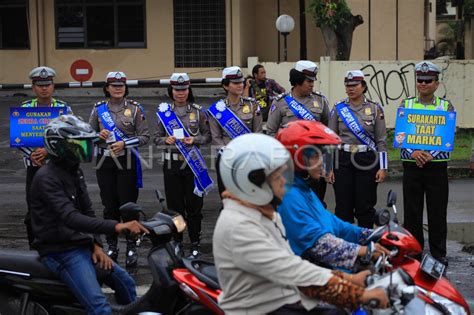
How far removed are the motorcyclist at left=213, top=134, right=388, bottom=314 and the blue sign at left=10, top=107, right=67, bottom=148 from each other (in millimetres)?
4874

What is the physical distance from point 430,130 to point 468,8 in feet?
70.8

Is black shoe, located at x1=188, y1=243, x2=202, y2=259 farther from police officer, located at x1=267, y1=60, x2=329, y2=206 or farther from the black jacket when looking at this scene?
the black jacket

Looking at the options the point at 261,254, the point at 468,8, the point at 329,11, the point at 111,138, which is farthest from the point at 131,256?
the point at 468,8

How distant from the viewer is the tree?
17531mm

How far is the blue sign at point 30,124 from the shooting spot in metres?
8.47

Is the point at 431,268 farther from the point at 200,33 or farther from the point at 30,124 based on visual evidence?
the point at 200,33

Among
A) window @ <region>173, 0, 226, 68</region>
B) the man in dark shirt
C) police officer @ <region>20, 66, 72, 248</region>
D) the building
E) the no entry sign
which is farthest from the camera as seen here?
the no entry sign

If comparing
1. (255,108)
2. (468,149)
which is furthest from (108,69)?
(255,108)

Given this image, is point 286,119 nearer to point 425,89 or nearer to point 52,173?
point 425,89

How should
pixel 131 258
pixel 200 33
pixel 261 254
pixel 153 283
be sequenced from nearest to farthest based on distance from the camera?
pixel 261 254 → pixel 153 283 → pixel 131 258 → pixel 200 33

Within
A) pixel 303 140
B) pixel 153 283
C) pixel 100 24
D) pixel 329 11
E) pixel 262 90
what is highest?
pixel 100 24

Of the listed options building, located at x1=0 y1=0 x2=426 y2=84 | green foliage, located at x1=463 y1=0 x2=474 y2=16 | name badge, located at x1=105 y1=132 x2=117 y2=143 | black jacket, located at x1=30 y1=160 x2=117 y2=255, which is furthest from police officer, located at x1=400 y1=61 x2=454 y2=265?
green foliage, located at x1=463 y1=0 x2=474 y2=16

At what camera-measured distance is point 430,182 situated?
8.17 metres

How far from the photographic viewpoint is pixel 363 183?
27.7 feet
